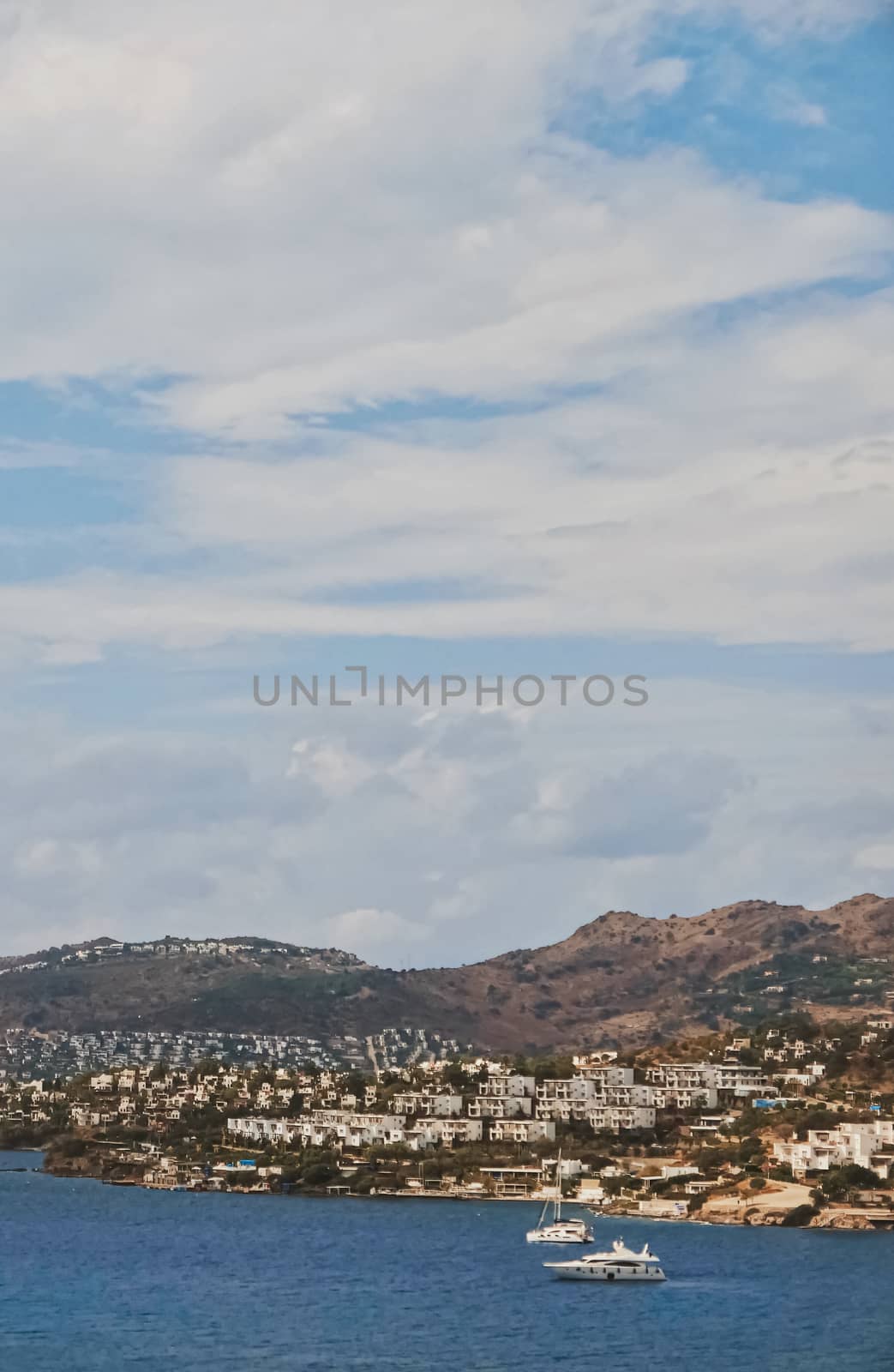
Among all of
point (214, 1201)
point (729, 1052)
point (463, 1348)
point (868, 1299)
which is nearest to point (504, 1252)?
point (868, 1299)

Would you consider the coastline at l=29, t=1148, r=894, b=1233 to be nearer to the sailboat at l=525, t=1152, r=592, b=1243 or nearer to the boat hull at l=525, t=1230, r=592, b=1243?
the sailboat at l=525, t=1152, r=592, b=1243

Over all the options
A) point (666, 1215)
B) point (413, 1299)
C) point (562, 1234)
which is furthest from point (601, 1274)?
point (666, 1215)

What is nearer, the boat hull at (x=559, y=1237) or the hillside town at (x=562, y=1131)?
the boat hull at (x=559, y=1237)

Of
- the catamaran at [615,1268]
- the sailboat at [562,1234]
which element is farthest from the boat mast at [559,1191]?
the catamaran at [615,1268]

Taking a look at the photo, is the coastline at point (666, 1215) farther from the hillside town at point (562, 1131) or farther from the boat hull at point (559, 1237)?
the boat hull at point (559, 1237)

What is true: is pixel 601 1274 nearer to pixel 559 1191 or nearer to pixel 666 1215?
pixel 666 1215

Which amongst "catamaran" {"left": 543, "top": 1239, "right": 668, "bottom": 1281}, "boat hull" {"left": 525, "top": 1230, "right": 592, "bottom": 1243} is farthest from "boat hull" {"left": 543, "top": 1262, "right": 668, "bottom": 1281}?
"boat hull" {"left": 525, "top": 1230, "right": 592, "bottom": 1243}

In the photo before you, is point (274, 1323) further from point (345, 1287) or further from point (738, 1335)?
point (738, 1335)
